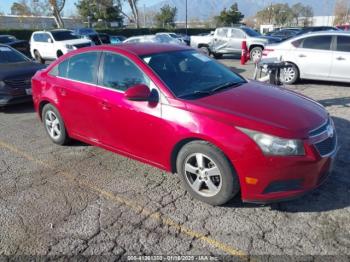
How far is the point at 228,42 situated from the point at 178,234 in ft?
51.1

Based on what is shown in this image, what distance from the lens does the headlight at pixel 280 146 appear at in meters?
3.04

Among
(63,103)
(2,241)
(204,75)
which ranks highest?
(204,75)

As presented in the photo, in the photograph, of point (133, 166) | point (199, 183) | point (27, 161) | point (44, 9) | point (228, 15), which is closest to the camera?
point (199, 183)

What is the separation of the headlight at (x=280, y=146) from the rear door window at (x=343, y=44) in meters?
6.96

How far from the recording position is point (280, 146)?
304 cm

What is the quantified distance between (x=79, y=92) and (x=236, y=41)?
1406 cm

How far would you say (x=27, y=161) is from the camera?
4871 millimetres

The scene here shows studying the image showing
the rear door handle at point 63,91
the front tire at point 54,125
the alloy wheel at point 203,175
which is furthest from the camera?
the front tire at point 54,125

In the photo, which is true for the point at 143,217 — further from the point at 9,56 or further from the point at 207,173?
the point at 9,56

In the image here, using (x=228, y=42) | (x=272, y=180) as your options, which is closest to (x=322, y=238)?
(x=272, y=180)

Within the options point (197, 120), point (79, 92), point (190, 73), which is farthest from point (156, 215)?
point (79, 92)

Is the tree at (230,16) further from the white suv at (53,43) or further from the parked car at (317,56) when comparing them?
the parked car at (317,56)

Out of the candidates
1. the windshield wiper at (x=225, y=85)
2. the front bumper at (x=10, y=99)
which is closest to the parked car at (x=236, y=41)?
the front bumper at (x=10, y=99)

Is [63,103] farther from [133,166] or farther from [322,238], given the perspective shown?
[322,238]
